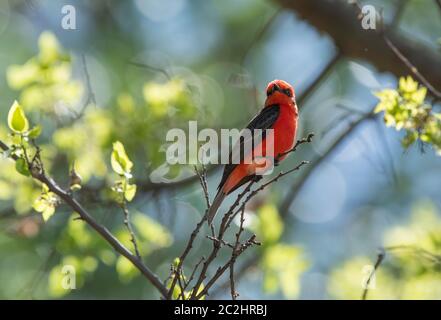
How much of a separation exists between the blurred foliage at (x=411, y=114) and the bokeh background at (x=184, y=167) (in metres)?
0.12

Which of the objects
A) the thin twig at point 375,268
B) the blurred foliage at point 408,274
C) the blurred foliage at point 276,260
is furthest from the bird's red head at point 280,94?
the thin twig at point 375,268

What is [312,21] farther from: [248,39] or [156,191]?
[248,39]

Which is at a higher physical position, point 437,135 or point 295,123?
point 295,123

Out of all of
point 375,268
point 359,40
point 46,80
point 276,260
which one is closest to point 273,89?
point 359,40

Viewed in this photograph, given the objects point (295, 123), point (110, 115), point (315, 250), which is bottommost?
point (295, 123)

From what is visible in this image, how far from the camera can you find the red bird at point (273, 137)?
17.0 ft

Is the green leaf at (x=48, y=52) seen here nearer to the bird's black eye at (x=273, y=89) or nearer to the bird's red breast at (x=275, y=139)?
Result: the bird's red breast at (x=275, y=139)

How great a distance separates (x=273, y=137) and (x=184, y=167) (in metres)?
0.94

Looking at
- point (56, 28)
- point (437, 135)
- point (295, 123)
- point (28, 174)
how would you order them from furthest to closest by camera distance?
point (56, 28)
point (295, 123)
point (437, 135)
point (28, 174)

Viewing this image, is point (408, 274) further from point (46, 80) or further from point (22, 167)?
point (22, 167)

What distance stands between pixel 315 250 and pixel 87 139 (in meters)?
6.28

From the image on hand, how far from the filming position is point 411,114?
14.0 ft
